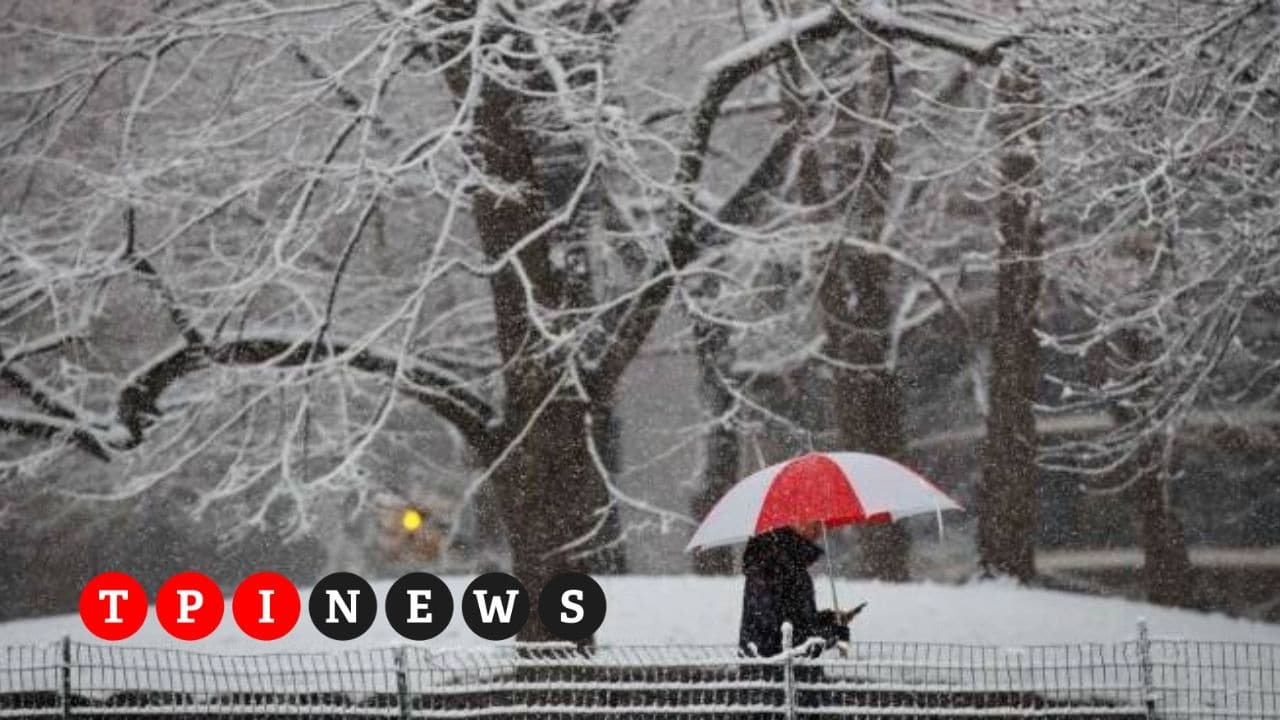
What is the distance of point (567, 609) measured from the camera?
1488cm

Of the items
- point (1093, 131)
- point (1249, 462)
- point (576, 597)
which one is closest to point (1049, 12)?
point (1093, 131)

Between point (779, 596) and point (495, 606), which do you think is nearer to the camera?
point (779, 596)

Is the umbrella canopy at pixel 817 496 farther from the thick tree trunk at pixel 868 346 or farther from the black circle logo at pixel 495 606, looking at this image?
the thick tree trunk at pixel 868 346

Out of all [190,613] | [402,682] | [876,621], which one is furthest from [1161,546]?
[402,682]

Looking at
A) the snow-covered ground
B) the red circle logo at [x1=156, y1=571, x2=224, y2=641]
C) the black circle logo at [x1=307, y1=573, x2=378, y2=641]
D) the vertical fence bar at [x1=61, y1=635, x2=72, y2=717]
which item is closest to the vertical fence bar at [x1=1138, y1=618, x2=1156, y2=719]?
the vertical fence bar at [x1=61, y1=635, x2=72, y2=717]

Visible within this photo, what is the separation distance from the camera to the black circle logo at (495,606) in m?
15.0

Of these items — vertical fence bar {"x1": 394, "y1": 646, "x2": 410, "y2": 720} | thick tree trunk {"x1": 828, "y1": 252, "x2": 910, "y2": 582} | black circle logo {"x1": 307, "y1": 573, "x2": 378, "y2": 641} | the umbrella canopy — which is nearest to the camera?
the umbrella canopy

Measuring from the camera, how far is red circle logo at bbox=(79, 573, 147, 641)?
17328 millimetres

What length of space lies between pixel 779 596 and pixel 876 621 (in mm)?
6937

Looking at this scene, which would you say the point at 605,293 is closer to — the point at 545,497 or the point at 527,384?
the point at 527,384

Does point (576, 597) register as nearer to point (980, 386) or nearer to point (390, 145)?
point (390, 145)

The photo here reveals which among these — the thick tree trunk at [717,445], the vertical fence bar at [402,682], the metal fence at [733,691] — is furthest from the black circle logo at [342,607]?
the vertical fence bar at [402,682]

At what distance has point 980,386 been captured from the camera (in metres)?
24.4

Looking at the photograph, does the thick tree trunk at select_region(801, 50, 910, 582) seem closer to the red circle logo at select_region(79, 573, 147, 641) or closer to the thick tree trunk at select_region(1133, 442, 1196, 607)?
the thick tree trunk at select_region(1133, 442, 1196, 607)
